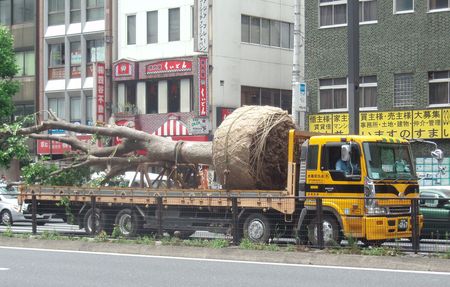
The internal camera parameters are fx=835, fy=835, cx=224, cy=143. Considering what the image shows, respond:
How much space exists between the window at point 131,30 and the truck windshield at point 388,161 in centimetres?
2945

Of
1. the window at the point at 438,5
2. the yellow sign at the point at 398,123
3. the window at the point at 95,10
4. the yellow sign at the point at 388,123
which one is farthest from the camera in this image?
the window at the point at 95,10

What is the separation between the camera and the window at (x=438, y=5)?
1268 inches

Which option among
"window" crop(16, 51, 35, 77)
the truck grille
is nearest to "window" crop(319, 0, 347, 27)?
the truck grille

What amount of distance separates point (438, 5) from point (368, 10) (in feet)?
9.42

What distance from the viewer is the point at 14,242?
20281 millimetres

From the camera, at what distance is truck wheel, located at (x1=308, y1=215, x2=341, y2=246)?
16844 millimetres

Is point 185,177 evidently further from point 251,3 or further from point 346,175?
point 251,3

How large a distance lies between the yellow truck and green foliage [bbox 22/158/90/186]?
11.0 ft

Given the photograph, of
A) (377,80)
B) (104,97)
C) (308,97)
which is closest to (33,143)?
(104,97)

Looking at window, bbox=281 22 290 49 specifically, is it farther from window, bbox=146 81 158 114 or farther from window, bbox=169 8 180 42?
window, bbox=146 81 158 114

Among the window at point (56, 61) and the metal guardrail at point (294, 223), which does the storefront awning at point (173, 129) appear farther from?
the metal guardrail at point (294, 223)

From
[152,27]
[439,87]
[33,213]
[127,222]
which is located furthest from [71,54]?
[127,222]

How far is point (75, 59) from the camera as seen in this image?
4944 centimetres

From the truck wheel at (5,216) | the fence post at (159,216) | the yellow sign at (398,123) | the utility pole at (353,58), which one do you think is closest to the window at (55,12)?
the yellow sign at (398,123)
